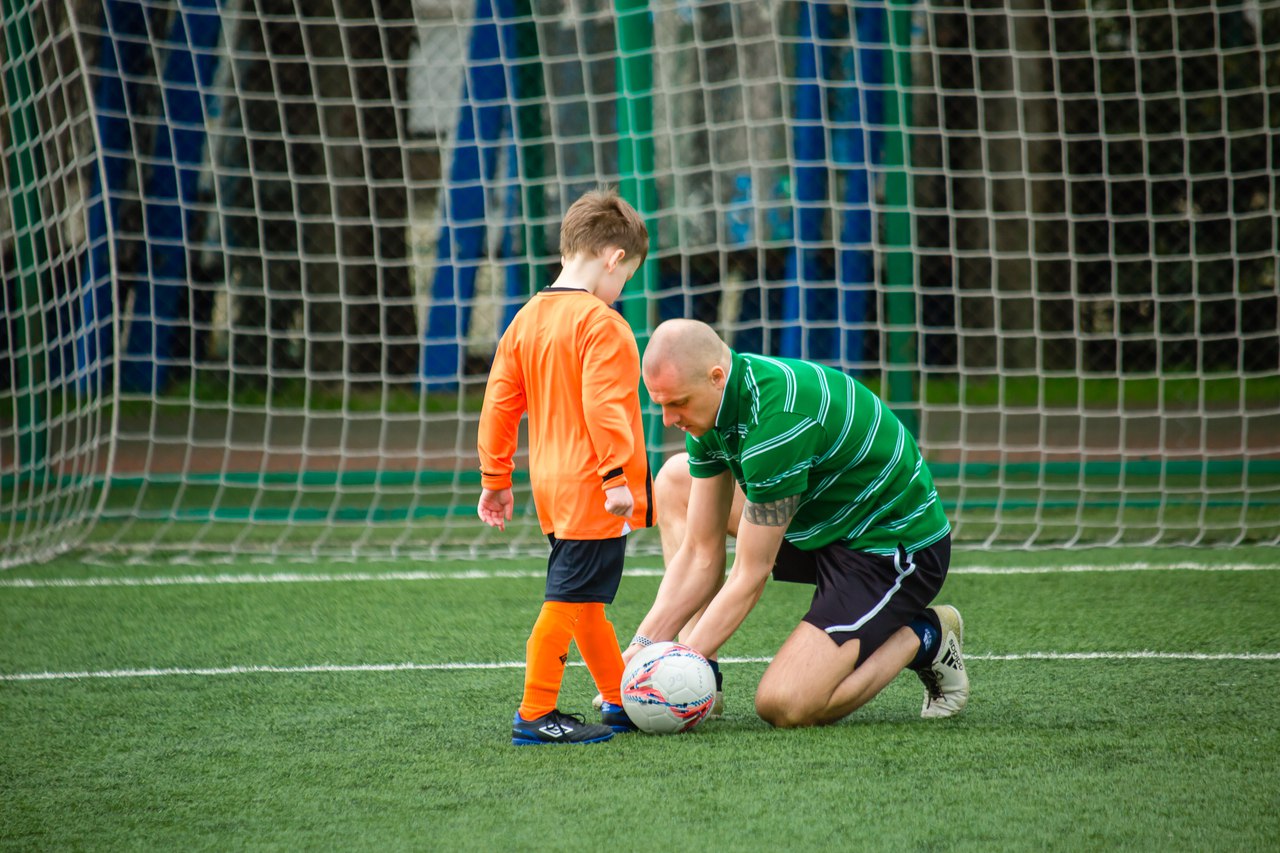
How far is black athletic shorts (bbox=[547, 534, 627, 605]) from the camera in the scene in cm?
285

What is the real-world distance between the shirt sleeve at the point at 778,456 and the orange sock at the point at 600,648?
45 centimetres

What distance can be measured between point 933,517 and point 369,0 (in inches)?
Result: 314

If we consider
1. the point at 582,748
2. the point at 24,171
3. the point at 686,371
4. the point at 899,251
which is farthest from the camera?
the point at 899,251

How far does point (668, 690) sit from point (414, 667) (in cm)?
109

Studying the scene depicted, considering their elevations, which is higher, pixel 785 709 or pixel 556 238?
pixel 556 238

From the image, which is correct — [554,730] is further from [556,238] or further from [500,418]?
[556,238]

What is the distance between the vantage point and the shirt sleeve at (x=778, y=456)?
108 inches

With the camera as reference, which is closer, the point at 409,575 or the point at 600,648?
the point at 600,648

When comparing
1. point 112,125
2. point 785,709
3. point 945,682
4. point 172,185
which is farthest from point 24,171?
point 945,682

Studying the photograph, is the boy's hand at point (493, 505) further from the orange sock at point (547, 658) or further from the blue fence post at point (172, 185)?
the blue fence post at point (172, 185)

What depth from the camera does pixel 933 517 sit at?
307 centimetres

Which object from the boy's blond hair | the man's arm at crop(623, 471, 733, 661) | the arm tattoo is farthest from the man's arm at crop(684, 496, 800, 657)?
the boy's blond hair

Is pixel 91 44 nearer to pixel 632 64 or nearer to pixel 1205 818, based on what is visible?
pixel 632 64

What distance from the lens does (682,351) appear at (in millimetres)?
2713
